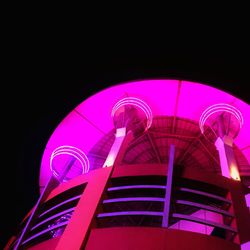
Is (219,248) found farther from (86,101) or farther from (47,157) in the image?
(47,157)

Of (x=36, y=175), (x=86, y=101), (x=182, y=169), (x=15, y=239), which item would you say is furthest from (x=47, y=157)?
(x=182, y=169)

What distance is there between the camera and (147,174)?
23.1ft

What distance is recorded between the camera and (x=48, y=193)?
337 inches

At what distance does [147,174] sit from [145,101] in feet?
13.3

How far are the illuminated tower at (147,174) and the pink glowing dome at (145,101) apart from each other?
1.4 inches

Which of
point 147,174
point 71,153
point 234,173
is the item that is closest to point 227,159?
point 234,173

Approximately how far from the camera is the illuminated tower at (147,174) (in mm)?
5535

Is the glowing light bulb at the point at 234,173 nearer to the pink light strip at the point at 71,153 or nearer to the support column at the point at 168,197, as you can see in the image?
the support column at the point at 168,197

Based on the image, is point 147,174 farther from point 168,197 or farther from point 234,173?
point 234,173

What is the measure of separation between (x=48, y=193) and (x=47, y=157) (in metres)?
2.52

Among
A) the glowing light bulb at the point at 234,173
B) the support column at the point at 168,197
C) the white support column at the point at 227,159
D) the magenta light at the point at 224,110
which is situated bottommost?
the support column at the point at 168,197

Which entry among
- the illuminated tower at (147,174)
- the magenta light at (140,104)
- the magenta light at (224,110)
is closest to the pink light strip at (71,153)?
the illuminated tower at (147,174)

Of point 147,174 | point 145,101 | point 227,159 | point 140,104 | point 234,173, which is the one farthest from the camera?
point 145,101

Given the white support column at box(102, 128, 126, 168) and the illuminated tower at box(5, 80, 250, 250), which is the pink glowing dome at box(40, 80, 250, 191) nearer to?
the illuminated tower at box(5, 80, 250, 250)
